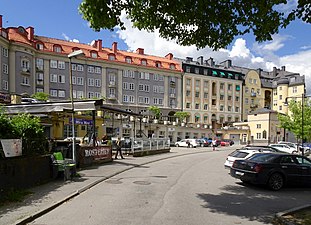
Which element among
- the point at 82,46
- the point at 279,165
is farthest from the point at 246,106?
the point at 279,165

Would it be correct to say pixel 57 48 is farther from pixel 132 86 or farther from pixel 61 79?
pixel 132 86

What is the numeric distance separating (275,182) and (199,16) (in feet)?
25.0

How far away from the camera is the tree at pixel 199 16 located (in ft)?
24.8

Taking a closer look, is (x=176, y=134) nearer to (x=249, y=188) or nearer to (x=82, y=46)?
(x=82, y=46)

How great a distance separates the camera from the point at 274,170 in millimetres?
11719

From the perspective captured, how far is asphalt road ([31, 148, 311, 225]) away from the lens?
7176 mm

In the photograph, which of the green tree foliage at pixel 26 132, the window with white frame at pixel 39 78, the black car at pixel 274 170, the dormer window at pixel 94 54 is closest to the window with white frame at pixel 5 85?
the window with white frame at pixel 39 78

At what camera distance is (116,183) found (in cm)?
1238

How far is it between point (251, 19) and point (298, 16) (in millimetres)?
1296

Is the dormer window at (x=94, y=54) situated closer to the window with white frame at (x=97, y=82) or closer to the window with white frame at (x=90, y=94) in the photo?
the window with white frame at (x=97, y=82)

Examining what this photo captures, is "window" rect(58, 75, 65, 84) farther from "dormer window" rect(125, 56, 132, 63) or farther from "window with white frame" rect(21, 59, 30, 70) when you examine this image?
"dormer window" rect(125, 56, 132, 63)

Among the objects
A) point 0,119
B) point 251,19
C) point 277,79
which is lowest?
point 0,119

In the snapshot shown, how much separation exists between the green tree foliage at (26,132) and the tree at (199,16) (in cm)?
475

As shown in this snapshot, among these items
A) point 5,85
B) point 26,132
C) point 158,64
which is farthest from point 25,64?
point 26,132
